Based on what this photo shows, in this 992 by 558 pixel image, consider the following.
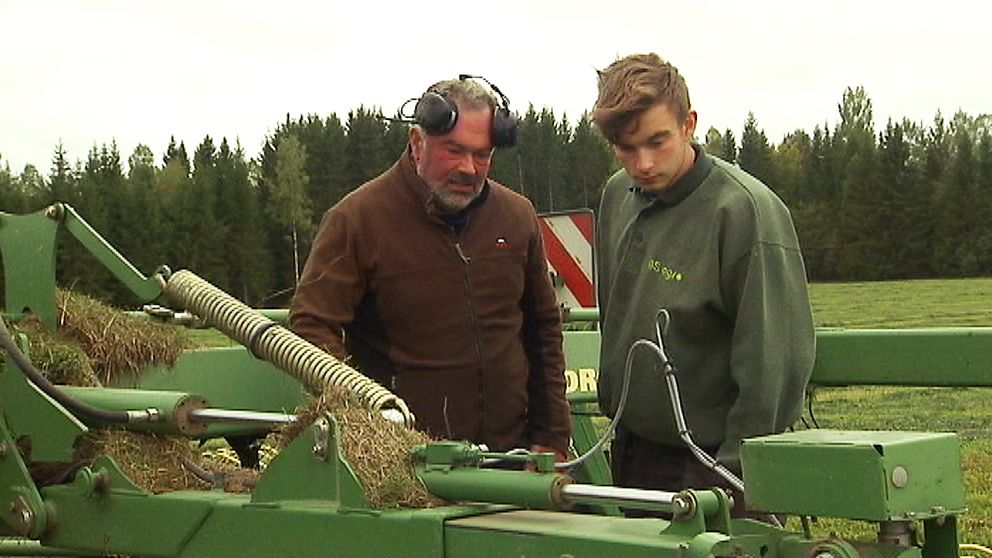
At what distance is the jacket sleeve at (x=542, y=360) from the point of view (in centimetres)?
523

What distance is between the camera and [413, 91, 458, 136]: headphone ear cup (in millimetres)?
4711

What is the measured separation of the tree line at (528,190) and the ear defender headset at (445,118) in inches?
1274

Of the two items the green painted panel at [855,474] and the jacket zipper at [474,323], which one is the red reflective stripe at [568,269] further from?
the green painted panel at [855,474]

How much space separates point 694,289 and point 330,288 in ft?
3.96

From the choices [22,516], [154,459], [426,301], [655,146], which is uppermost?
[655,146]

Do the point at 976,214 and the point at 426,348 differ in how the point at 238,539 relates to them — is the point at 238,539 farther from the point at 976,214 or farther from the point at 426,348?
the point at 976,214

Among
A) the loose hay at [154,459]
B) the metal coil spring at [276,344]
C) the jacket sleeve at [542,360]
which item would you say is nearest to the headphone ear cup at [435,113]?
the jacket sleeve at [542,360]

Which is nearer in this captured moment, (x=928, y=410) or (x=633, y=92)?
(x=633, y=92)

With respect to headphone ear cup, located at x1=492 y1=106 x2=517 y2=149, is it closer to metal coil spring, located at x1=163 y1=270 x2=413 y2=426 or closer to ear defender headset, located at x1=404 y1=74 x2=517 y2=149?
ear defender headset, located at x1=404 y1=74 x2=517 y2=149

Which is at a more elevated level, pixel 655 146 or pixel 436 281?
pixel 655 146

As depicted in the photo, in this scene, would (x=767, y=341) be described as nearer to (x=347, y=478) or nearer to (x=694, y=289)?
(x=694, y=289)

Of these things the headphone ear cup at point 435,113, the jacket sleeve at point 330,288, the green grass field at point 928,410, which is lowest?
the green grass field at point 928,410

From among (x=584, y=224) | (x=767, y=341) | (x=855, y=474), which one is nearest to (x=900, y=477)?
(x=855, y=474)

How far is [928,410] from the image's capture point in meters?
15.1
